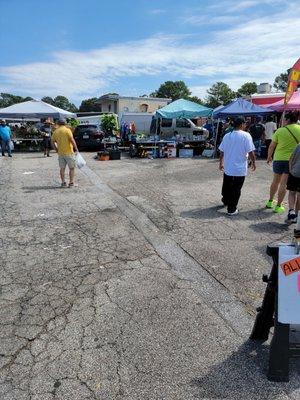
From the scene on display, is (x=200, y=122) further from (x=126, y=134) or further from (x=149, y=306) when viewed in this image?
(x=149, y=306)

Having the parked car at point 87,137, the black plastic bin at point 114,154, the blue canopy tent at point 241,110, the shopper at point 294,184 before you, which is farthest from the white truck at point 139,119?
the shopper at point 294,184

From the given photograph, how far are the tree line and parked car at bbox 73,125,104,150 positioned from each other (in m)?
35.5

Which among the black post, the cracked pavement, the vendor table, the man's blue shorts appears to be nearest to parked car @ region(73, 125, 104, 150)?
the vendor table

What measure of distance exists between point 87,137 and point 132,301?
17831 mm

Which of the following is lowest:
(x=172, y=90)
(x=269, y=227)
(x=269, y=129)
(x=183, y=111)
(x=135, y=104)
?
(x=269, y=227)

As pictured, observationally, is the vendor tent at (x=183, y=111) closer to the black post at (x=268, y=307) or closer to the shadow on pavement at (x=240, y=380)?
the black post at (x=268, y=307)

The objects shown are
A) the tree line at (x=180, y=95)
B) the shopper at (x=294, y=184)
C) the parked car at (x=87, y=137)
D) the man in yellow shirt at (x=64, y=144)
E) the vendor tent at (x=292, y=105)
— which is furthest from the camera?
the tree line at (x=180, y=95)

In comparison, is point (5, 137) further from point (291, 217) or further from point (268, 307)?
point (268, 307)

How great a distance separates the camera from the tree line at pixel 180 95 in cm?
6325

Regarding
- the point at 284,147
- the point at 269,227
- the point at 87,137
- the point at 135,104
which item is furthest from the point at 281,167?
the point at 135,104

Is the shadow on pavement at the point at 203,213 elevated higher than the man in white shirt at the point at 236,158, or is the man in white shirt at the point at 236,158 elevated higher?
the man in white shirt at the point at 236,158

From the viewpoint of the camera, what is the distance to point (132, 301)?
3711mm

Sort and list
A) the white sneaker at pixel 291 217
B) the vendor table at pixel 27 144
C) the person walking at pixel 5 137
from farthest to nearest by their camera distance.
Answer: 1. the vendor table at pixel 27 144
2. the person walking at pixel 5 137
3. the white sneaker at pixel 291 217

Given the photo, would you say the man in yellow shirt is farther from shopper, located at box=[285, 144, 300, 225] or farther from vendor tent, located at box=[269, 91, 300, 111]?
vendor tent, located at box=[269, 91, 300, 111]
